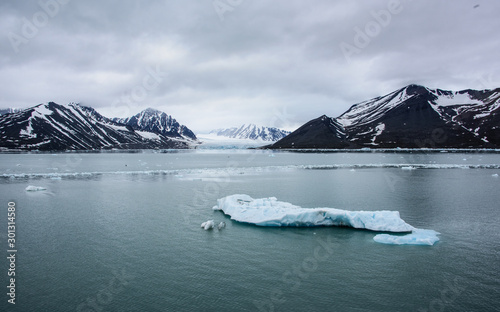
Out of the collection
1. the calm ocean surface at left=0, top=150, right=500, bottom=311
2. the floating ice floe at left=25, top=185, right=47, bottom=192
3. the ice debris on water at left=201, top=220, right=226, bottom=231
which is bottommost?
the calm ocean surface at left=0, top=150, right=500, bottom=311

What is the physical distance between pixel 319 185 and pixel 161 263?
1262 inches

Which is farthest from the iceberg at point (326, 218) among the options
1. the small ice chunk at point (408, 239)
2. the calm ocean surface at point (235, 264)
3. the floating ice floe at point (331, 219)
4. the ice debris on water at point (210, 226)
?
the ice debris on water at point (210, 226)

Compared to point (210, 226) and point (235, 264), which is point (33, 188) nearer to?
point (210, 226)

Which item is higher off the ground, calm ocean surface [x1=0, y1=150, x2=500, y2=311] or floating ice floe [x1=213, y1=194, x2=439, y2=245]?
floating ice floe [x1=213, y1=194, x2=439, y2=245]

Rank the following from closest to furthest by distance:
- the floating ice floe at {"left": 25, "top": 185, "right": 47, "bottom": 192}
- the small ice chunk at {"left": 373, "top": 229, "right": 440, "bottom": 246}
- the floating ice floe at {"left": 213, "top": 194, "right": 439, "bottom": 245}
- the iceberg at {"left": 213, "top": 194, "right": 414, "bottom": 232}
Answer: the small ice chunk at {"left": 373, "top": 229, "right": 440, "bottom": 246}
the floating ice floe at {"left": 213, "top": 194, "right": 439, "bottom": 245}
the iceberg at {"left": 213, "top": 194, "right": 414, "bottom": 232}
the floating ice floe at {"left": 25, "top": 185, "right": 47, "bottom": 192}

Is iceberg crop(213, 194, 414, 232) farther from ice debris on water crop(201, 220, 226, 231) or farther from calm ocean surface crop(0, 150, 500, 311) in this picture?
ice debris on water crop(201, 220, 226, 231)

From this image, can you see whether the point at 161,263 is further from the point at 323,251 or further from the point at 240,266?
the point at 323,251

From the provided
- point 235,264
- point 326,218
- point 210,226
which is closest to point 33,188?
point 210,226

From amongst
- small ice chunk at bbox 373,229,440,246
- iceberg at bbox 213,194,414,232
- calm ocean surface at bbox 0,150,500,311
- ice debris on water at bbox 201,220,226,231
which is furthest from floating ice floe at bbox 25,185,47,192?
small ice chunk at bbox 373,229,440,246

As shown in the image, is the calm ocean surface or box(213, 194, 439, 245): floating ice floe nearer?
the calm ocean surface

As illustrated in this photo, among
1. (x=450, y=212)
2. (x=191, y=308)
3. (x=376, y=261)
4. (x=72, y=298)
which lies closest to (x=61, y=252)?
(x=72, y=298)

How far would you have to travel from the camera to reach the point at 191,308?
11.9 m

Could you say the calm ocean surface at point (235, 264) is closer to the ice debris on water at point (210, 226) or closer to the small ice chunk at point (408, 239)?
the ice debris on water at point (210, 226)

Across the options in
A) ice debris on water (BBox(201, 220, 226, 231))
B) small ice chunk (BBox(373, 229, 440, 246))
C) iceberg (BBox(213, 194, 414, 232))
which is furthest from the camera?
ice debris on water (BBox(201, 220, 226, 231))
